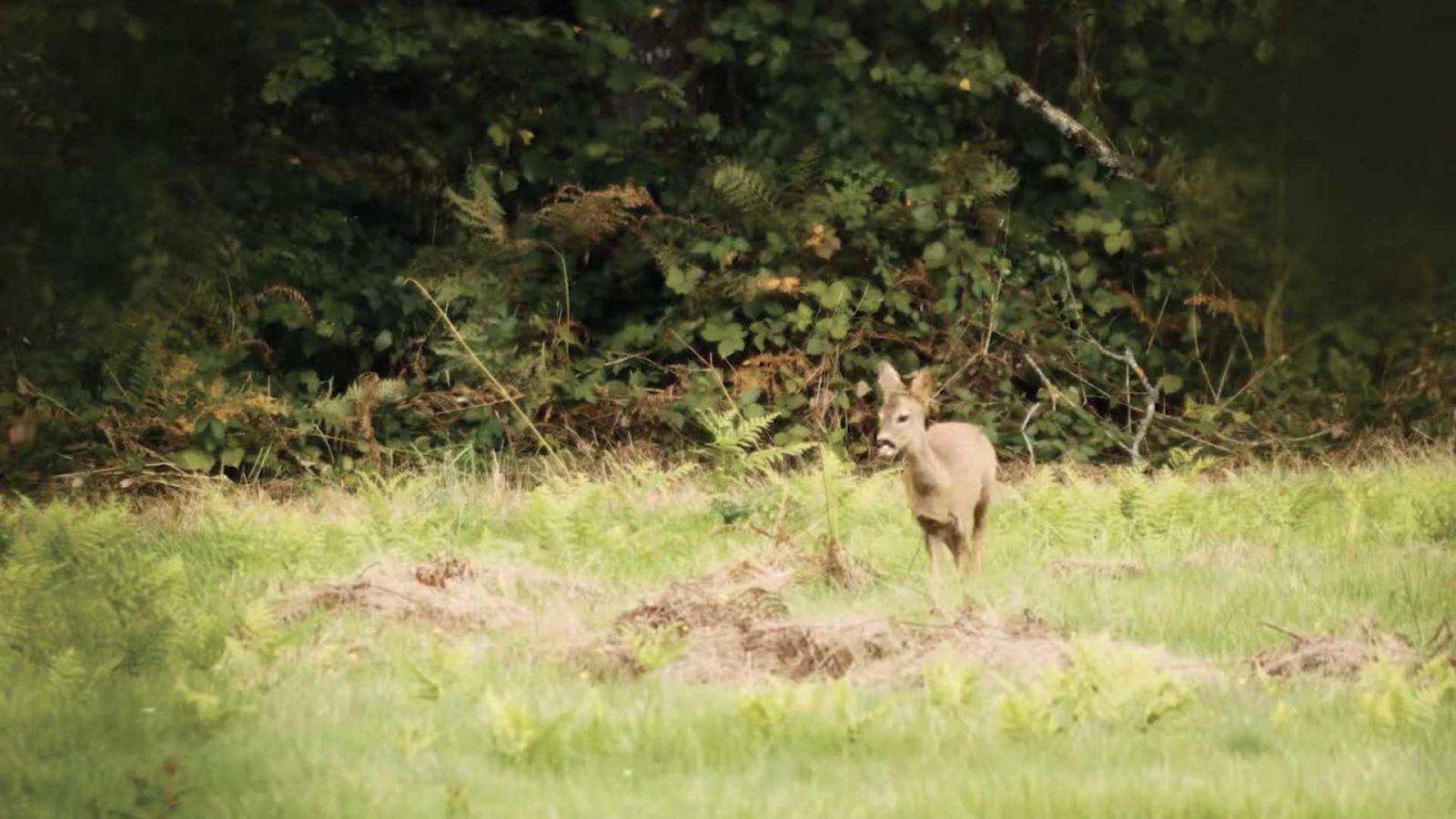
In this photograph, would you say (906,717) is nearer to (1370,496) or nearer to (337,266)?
(1370,496)

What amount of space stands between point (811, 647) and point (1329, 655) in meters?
1.47

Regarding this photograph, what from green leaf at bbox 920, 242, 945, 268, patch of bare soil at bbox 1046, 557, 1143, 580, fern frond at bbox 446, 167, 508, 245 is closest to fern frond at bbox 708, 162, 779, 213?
→ green leaf at bbox 920, 242, 945, 268

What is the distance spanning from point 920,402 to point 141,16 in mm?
5962

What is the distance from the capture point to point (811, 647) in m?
5.12

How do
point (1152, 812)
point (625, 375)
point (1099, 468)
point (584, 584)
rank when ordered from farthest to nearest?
point (625, 375)
point (1099, 468)
point (584, 584)
point (1152, 812)

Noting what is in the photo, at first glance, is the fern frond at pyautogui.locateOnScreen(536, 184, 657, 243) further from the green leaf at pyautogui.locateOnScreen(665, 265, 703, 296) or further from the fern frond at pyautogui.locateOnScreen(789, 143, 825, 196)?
the fern frond at pyautogui.locateOnScreen(789, 143, 825, 196)

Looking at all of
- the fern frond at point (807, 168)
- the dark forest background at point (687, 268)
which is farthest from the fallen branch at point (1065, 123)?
the fern frond at point (807, 168)

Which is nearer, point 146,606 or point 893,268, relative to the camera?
point 146,606

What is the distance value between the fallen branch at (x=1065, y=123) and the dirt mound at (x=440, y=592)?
6468mm

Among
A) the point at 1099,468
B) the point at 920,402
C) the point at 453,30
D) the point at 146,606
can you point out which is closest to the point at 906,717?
the point at 146,606

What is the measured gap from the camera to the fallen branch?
11.8 m

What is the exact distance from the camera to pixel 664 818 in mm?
3410

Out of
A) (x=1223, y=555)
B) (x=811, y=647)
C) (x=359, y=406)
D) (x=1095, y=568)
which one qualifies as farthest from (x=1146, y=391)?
(x=811, y=647)

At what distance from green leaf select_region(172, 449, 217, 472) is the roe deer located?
5.20 meters
